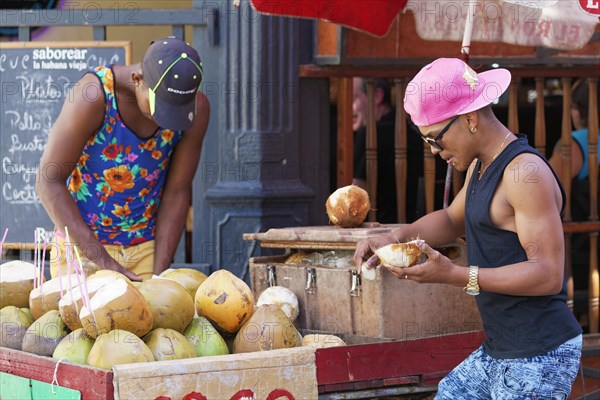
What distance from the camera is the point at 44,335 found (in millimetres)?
3801

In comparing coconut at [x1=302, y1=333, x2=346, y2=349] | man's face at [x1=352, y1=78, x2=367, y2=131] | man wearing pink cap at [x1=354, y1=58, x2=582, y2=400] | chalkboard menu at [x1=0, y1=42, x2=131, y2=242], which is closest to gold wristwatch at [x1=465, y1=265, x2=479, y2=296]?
man wearing pink cap at [x1=354, y1=58, x2=582, y2=400]

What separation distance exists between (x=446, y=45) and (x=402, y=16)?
13.7 inches

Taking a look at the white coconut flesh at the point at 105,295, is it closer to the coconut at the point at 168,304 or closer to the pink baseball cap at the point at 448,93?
the coconut at the point at 168,304

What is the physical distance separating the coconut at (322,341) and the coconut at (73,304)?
0.91m

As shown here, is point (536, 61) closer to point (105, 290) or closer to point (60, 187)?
point (60, 187)

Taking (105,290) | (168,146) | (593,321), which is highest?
(168,146)

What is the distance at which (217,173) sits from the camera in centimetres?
654

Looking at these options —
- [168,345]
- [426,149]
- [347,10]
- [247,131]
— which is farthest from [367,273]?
[426,149]

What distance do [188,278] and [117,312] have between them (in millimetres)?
827

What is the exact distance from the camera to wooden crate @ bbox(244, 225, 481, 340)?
449cm

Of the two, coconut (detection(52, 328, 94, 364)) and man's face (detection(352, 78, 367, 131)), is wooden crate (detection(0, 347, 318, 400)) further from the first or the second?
man's face (detection(352, 78, 367, 131))

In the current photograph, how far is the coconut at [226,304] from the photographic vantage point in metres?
4.08

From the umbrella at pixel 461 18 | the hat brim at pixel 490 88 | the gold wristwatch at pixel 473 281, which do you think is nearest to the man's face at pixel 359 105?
the umbrella at pixel 461 18

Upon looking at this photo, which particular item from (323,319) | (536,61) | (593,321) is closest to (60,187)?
(323,319)
